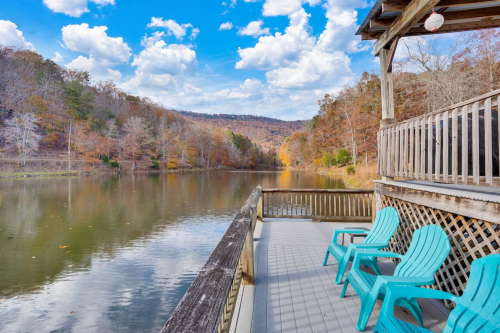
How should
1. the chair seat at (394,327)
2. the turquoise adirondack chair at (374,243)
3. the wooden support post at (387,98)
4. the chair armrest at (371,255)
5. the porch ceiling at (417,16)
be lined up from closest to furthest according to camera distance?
the chair seat at (394,327)
the chair armrest at (371,255)
the turquoise adirondack chair at (374,243)
the porch ceiling at (417,16)
the wooden support post at (387,98)

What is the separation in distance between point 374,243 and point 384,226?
0.45m

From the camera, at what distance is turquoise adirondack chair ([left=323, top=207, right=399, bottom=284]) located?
2.60m

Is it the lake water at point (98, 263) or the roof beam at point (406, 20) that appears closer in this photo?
the roof beam at point (406, 20)

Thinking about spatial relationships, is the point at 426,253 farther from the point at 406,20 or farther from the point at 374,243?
the point at 406,20

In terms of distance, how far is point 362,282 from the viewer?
6.98ft

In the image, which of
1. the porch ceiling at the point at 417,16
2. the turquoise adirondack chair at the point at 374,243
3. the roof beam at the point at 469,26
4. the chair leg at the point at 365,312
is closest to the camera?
the chair leg at the point at 365,312

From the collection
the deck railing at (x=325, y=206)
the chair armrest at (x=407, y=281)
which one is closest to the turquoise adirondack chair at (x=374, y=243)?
the chair armrest at (x=407, y=281)

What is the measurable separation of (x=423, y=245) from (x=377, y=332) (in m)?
0.89

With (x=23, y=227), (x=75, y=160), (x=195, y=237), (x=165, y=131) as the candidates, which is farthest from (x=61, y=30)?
(x=195, y=237)

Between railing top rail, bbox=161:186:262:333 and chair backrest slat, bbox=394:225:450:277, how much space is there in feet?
4.46

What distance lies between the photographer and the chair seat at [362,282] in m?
1.96

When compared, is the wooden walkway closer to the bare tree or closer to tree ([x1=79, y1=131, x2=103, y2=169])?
tree ([x1=79, y1=131, x2=103, y2=169])

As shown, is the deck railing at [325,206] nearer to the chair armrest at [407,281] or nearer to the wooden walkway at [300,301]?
the wooden walkway at [300,301]

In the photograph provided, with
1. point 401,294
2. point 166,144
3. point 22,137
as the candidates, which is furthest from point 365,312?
point 166,144
